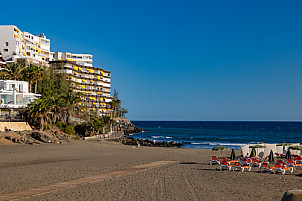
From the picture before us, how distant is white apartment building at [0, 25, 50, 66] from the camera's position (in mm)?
78688

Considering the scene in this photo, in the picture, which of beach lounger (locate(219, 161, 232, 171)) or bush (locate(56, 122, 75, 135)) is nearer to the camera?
beach lounger (locate(219, 161, 232, 171))

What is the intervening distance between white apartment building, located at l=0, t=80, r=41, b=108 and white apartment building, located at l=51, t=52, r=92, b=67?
59.7 meters

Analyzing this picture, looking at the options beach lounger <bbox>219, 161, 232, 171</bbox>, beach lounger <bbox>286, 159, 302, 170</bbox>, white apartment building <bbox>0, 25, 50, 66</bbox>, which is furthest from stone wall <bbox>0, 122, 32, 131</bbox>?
white apartment building <bbox>0, 25, 50, 66</bbox>

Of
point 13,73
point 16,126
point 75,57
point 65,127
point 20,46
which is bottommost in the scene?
point 65,127

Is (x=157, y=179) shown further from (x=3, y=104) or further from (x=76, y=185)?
(x=3, y=104)

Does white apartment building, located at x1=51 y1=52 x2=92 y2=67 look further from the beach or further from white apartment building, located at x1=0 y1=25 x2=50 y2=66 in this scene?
the beach

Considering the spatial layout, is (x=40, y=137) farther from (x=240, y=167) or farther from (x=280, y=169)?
(x=280, y=169)

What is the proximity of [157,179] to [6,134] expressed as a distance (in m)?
27.1

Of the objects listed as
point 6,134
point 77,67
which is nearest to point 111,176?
point 6,134

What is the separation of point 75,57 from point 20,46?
38.6 m

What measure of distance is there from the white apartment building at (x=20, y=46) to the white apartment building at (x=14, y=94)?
88.2ft

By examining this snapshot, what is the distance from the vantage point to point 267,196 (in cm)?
1256

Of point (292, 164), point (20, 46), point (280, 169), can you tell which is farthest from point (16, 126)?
point (20, 46)

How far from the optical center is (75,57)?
393 ft
